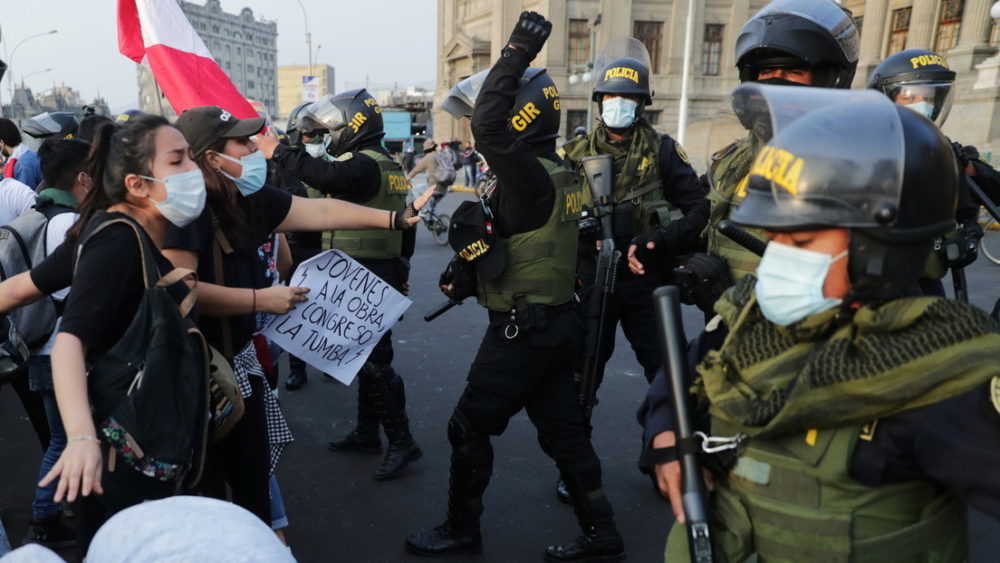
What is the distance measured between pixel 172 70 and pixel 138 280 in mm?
1904

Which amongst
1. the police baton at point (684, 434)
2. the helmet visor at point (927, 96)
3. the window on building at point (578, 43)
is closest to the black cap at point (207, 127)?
the police baton at point (684, 434)

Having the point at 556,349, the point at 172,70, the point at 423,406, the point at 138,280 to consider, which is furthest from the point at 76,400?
the point at 423,406

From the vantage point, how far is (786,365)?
4.29ft

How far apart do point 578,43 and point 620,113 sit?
32.7m

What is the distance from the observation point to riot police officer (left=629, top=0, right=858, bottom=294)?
2598mm

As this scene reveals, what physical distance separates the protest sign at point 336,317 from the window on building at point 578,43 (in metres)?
33.2

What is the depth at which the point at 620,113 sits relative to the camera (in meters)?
3.82

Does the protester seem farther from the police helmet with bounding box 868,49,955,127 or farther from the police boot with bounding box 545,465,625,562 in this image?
the police helmet with bounding box 868,49,955,127

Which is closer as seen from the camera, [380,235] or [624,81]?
[624,81]

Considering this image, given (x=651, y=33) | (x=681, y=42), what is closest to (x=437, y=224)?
(x=651, y=33)

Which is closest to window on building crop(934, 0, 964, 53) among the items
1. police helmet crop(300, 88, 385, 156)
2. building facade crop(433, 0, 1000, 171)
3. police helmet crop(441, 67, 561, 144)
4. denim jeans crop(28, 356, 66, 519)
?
building facade crop(433, 0, 1000, 171)

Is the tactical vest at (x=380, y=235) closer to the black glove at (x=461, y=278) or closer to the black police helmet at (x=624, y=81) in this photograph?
the black glove at (x=461, y=278)

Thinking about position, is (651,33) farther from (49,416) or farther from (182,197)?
(182,197)

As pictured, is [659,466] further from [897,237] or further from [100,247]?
[100,247]
